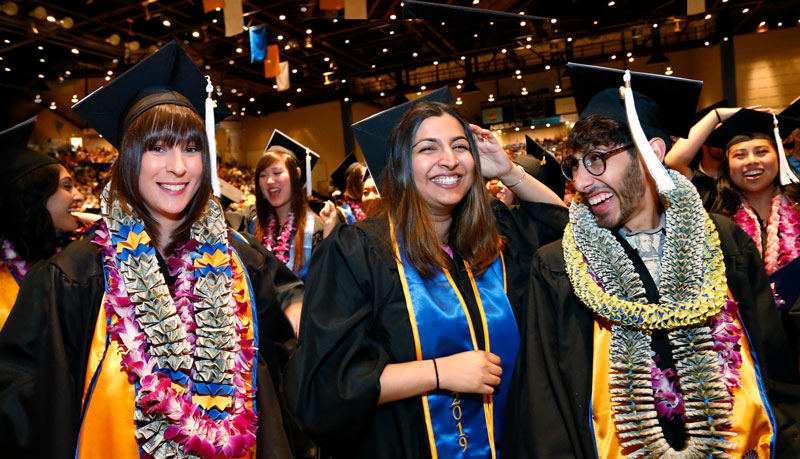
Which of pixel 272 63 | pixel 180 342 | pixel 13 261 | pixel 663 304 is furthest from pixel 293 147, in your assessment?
pixel 272 63

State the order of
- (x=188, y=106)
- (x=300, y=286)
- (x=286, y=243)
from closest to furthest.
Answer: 1. (x=188, y=106)
2. (x=300, y=286)
3. (x=286, y=243)

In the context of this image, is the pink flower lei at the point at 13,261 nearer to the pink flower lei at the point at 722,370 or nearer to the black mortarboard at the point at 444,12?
the black mortarboard at the point at 444,12

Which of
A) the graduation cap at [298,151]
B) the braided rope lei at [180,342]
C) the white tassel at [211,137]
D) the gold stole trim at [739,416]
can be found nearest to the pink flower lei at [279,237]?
the graduation cap at [298,151]

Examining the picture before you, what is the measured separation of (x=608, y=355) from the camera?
165cm

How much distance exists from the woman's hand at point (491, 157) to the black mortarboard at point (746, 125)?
1845mm

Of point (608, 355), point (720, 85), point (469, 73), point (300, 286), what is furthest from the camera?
point (469, 73)

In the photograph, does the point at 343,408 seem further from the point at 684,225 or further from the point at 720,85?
the point at 720,85

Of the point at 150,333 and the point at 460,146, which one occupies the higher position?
the point at 460,146

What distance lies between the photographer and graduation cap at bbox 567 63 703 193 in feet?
6.03

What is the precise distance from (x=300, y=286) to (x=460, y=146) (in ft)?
2.98

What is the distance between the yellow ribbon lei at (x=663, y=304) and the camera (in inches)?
61.1

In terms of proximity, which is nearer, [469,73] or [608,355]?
[608,355]

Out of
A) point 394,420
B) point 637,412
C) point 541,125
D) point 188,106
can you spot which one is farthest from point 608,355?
point 541,125

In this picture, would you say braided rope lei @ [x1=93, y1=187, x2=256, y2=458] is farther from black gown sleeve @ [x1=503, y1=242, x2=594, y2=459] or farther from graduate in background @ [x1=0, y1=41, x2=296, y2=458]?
black gown sleeve @ [x1=503, y1=242, x2=594, y2=459]
